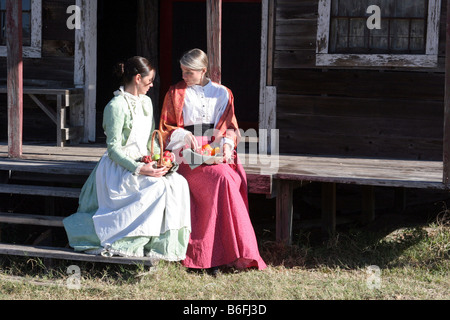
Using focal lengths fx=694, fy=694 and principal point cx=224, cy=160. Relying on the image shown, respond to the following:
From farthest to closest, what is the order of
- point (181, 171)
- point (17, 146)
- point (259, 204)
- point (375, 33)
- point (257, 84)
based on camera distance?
point (257, 84), point (259, 204), point (375, 33), point (17, 146), point (181, 171)

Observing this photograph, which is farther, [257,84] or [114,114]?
[257,84]

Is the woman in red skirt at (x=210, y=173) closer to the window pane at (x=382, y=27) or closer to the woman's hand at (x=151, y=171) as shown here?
the woman's hand at (x=151, y=171)

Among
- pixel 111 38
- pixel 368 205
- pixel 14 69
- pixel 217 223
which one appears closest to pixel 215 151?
pixel 217 223

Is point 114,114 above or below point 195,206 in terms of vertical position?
above

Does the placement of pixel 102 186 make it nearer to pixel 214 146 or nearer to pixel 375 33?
pixel 214 146

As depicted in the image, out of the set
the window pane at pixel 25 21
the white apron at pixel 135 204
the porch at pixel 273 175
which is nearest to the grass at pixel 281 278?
the porch at pixel 273 175

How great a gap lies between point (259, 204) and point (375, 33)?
2818 millimetres

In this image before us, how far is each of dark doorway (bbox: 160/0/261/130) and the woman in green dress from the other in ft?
14.5

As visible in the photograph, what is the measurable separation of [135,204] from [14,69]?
228cm

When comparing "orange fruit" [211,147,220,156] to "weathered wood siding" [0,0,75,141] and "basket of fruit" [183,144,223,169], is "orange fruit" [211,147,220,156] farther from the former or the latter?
"weathered wood siding" [0,0,75,141]

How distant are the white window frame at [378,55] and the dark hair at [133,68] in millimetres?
2924

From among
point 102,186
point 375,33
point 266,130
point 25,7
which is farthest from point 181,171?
point 25,7

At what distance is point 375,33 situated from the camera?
306 inches

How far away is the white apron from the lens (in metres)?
5.38
